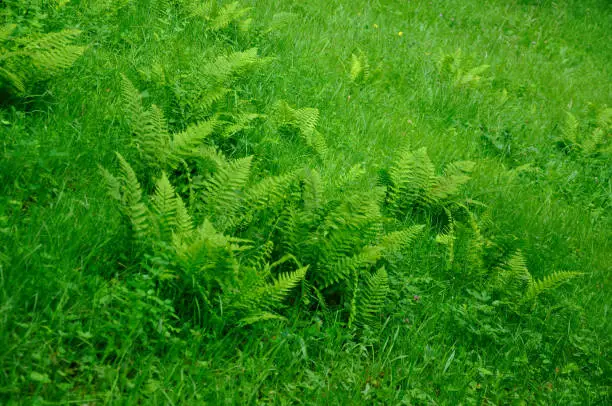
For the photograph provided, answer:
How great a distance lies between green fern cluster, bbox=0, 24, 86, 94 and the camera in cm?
367

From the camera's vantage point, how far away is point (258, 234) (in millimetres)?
Answer: 3568

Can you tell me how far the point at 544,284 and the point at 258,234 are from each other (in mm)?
2206

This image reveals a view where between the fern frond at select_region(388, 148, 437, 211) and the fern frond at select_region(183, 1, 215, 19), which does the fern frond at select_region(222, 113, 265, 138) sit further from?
the fern frond at select_region(183, 1, 215, 19)

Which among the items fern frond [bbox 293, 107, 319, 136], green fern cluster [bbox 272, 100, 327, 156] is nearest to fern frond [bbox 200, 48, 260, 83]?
green fern cluster [bbox 272, 100, 327, 156]

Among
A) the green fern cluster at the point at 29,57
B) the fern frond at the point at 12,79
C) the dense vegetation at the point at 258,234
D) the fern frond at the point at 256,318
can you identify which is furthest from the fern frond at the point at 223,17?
the fern frond at the point at 256,318

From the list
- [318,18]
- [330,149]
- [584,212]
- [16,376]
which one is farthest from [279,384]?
[318,18]

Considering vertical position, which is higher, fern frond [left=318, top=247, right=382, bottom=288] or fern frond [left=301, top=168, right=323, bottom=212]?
fern frond [left=301, top=168, right=323, bottom=212]

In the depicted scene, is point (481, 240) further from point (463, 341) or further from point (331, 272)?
point (331, 272)

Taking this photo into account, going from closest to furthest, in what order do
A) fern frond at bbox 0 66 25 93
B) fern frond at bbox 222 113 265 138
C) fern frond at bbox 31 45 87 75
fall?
fern frond at bbox 0 66 25 93, fern frond at bbox 31 45 87 75, fern frond at bbox 222 113 265 138

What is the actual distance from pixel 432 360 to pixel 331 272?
0.80 metres

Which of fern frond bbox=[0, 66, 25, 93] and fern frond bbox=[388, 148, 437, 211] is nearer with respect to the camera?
fern frond bbox=[0, 66, 25, 93]

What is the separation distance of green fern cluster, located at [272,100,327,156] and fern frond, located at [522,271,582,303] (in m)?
2.01

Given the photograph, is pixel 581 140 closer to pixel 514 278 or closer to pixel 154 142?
pixel 514 278

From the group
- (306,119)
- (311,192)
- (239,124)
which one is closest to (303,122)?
(306,119)
